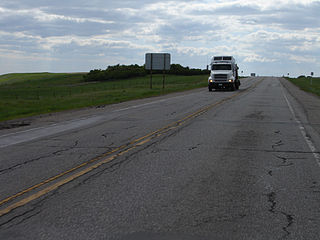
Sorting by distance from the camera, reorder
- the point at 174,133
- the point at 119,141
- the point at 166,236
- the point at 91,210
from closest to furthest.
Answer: the point at 166,236
the point at 91,210
the point at 119,141
the point at 174,133

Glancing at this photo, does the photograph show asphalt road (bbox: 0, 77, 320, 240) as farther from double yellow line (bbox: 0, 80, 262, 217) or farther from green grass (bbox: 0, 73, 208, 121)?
green grass (bbox: 0, 73, 208, 121)

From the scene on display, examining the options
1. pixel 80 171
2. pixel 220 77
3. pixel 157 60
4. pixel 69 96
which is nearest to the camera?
pixel 80 171

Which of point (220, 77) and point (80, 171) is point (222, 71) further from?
point (80, 171)

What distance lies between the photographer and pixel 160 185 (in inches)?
A: 232

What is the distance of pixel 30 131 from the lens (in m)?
12.4

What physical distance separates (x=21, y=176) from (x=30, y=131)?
20.5 feet

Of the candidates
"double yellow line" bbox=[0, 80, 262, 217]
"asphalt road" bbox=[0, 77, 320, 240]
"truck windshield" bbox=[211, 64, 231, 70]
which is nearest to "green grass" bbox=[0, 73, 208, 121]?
"truck windshield" bbox=[211, 64, 231, 70]

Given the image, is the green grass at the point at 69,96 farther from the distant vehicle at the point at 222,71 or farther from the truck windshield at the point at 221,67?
the truck windshield at the point at 221,67

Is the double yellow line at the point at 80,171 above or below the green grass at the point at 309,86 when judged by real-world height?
above

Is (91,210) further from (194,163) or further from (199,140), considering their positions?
(199,140)

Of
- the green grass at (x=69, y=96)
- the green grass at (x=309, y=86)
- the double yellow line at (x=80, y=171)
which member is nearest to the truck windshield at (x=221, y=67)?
the green grass at (x=69, y=96)

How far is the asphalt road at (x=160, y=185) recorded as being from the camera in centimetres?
426

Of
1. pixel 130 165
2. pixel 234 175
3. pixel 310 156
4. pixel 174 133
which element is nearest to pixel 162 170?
pixel 130 165

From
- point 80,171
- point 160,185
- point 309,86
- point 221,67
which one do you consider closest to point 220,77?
point 221,67
